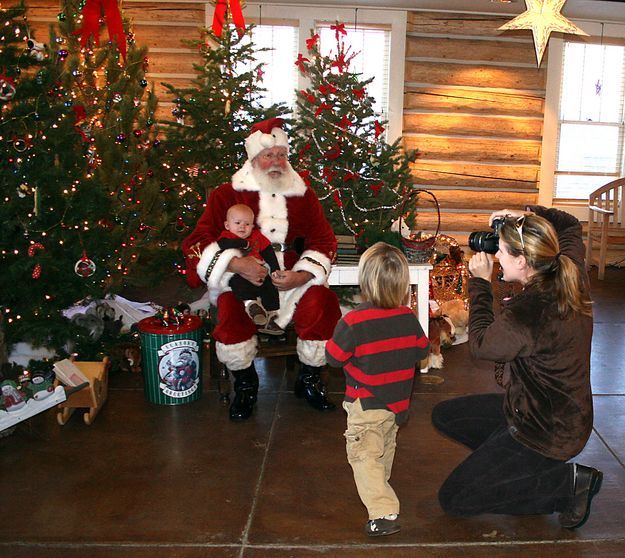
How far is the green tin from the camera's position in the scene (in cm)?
395

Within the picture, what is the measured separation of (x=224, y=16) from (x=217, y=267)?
9.45 ft

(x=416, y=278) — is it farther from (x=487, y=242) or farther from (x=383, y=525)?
(x=383, y=525)

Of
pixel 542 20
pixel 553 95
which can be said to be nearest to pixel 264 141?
pixel 542 20

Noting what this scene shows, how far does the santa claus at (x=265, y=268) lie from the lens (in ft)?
12.9

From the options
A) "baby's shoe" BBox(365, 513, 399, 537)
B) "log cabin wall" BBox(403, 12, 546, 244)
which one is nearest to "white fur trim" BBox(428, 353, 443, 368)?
"baby's shoe" BBox(365, 513, 399, 537)

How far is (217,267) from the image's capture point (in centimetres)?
390

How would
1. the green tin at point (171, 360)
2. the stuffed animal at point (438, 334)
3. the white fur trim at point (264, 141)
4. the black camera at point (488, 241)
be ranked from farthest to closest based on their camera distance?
the stuffed animal at point (438, 334) → the white fur trim at point (264, 141) → the green tin at point (171, 360) → the black camera at point (488, 241)

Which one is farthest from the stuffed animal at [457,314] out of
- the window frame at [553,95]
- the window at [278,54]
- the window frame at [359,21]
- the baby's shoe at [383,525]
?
the window frame at [553,95]

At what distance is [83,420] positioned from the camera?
387 cm

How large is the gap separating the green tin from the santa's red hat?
1.09 meters

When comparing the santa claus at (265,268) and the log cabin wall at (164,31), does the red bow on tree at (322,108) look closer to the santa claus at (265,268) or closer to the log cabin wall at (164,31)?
the santa claus at (265,268)

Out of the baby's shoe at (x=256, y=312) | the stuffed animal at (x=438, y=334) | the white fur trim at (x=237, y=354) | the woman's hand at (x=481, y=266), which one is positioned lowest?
the stuffed animal at (x=438, y=334)

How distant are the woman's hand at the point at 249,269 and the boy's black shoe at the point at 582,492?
1.90 m

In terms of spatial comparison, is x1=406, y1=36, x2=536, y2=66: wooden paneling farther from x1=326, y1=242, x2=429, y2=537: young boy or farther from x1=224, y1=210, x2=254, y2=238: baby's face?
x1=326, y1=242, x2=429, y2=537: young boy
